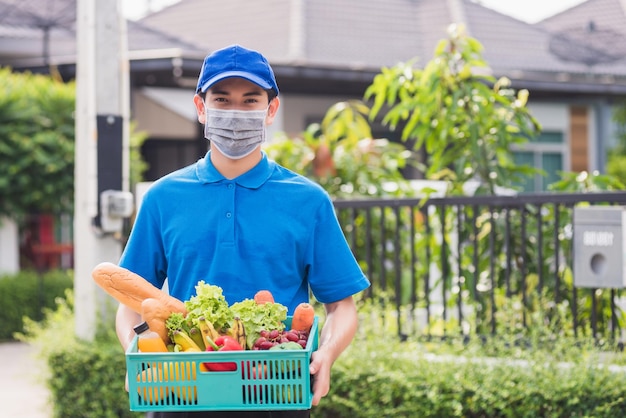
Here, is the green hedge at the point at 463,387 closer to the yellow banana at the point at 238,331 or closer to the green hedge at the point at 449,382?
the green hedge at the point at 449,382

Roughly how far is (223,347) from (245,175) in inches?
23.1

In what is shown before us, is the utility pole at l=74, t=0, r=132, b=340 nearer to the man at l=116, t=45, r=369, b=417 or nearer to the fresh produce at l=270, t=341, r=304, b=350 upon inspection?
the man at l=116, t=45, r=369, b=417

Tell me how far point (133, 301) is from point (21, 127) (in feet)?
30.3

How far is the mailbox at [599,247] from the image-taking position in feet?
19.3

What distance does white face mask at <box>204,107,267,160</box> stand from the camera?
3043 mm

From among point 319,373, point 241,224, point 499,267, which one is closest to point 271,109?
point 241,224

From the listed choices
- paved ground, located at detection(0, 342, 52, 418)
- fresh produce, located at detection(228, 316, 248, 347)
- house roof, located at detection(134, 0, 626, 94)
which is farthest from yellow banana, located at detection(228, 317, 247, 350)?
house roof, located at detection(134, 0, 626, 94)

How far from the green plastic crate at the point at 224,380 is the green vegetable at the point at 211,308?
166 mm

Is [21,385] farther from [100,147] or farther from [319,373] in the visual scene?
[319,373]

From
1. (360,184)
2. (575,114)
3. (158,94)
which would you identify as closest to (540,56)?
(575,114)

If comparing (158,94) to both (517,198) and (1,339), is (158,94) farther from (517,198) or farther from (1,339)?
(517,198)

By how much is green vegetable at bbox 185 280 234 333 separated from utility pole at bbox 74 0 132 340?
409cm

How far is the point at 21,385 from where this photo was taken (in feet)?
29.8

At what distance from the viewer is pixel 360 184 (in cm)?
827
